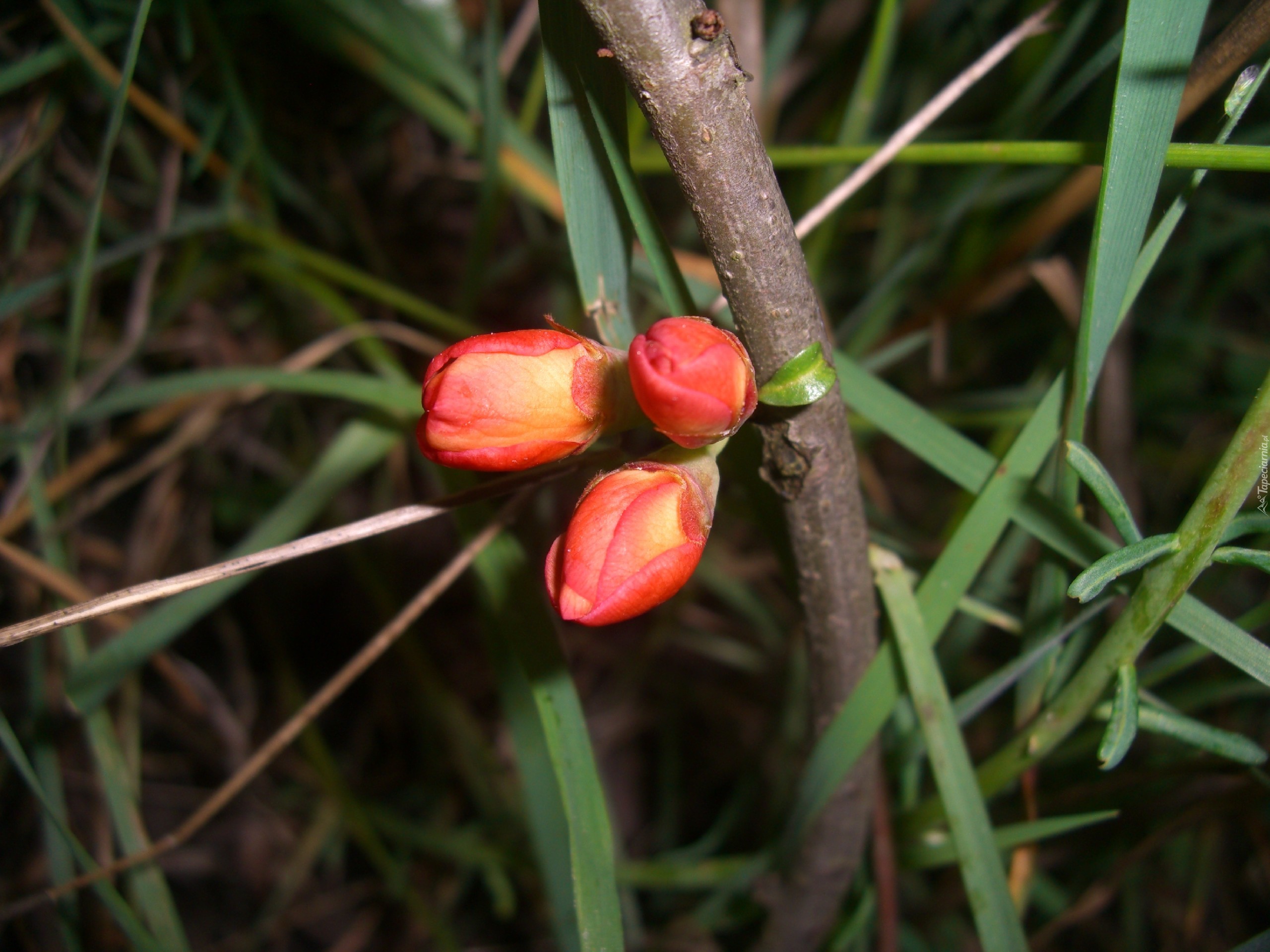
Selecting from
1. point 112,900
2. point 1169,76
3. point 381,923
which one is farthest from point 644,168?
point 381,923

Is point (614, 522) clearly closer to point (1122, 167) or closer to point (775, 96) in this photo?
point (1122, 167)

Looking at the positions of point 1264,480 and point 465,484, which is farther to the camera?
point 465,484

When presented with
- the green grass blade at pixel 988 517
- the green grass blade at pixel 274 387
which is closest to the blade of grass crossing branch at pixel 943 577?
the green grass blade at pixel 988 517

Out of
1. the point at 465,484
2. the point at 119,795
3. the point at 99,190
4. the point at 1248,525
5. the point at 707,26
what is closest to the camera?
the point at 707,26

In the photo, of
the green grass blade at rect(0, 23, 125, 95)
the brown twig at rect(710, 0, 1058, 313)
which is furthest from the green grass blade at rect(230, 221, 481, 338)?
the brown twig at rect(710, 0, 1058, 313)

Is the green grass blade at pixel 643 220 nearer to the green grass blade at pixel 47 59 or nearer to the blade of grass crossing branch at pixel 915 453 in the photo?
the blade of grass crossing branch at pixel 915 453

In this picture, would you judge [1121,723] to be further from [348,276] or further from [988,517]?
[348,276]

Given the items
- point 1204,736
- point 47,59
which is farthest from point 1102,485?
point 47,59
